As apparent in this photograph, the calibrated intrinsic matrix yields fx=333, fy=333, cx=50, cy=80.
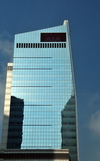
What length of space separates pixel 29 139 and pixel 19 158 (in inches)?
780

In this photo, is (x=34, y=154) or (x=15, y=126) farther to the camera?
(x=15, y=126)

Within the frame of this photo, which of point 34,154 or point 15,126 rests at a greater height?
point 15,126

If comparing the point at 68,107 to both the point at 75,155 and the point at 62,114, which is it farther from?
the point at 75,155

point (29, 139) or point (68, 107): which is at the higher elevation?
point (68, 107)

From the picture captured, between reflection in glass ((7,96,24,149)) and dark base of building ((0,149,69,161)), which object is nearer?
dark base of building ((0,149,69,161))

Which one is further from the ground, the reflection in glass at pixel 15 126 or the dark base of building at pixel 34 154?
the reflection in glass at pixel 15 126

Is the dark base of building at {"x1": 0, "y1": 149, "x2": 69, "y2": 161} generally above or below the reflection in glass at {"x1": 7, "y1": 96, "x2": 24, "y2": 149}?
below

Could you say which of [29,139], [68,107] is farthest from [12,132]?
[68,107]

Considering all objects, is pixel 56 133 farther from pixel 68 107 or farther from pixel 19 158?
pixel 19 158

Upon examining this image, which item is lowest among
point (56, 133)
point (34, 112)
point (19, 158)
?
point (19, 158)

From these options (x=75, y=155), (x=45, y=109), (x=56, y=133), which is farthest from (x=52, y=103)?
(x=75, y=155)

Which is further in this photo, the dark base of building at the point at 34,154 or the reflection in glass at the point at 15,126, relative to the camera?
the reflection in glass at the point at 15,126

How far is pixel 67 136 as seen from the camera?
7564 inches

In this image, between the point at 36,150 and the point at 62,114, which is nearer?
the point at 36,150
